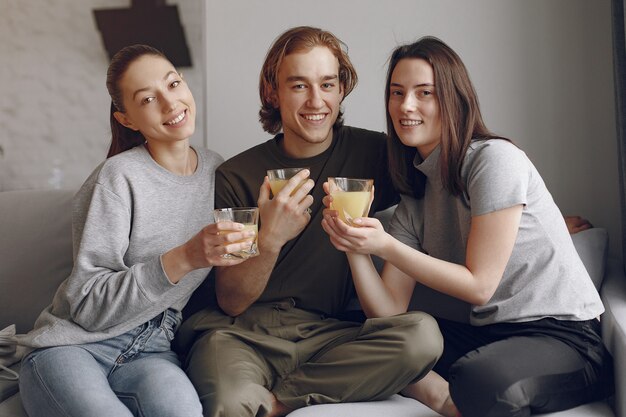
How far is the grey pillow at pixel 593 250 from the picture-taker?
2072mm

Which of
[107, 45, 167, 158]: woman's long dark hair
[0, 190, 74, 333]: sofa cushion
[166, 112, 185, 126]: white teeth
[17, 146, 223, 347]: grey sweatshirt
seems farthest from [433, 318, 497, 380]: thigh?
[0, 190, 74, 333]: sofa cushion

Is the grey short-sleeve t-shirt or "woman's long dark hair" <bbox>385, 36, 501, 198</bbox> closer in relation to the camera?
the grey short-sleeve t-shirt

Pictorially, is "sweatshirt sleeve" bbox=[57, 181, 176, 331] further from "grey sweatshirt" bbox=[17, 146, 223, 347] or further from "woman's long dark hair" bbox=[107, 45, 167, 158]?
"woman's long dark hair" bbox=[107, 45, 167, 158]

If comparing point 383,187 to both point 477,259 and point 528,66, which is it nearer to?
point 477,259

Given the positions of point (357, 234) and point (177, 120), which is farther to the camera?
point (177, 120)

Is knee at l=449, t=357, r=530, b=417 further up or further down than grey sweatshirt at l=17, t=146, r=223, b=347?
further down

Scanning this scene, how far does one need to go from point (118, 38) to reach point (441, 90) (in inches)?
58.3

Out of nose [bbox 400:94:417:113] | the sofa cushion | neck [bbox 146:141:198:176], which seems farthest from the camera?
the sofa cushion

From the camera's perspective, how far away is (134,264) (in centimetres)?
188

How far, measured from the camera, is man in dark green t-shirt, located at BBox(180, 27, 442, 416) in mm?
1759

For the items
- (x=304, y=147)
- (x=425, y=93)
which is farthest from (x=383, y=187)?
(x=425, y=93)

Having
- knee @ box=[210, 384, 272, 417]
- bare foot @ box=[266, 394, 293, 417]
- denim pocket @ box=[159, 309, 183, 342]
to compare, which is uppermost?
denim pocket @ box=[159, 309, 183, 342]

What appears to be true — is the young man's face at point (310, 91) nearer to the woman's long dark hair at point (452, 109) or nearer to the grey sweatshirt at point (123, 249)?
the woman's long dark hair at point (452, 109)

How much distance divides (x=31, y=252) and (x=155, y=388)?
3.22 ft
